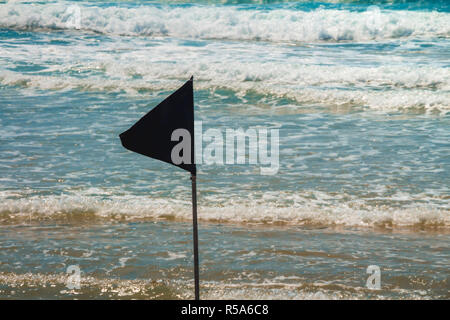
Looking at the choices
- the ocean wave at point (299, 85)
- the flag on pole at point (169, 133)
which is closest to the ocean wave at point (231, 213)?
the flag on pole at point (169, 133)

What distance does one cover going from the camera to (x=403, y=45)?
20.1 meters

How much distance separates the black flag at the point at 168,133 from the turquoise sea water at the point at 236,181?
1826 mm

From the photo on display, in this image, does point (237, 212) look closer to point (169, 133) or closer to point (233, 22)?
point (169, 133)

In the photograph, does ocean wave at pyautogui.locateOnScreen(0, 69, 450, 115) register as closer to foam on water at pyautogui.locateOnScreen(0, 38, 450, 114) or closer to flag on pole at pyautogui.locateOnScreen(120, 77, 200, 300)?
foam on water at pyautogui.locateOnScreen(0, 38, 450, 114)

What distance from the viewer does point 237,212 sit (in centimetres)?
643

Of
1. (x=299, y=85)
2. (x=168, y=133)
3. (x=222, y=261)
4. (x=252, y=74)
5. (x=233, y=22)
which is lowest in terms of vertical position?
(x=222, y=261)

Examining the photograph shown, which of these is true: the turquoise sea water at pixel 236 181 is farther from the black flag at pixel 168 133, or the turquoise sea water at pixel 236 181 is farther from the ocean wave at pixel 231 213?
the black flag at pixel 168 133

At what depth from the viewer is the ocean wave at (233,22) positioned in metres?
22.5

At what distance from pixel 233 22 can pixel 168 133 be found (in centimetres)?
2153

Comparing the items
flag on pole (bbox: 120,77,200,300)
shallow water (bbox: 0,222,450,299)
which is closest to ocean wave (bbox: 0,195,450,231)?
shallow water (bbox: 0,222,450,299)

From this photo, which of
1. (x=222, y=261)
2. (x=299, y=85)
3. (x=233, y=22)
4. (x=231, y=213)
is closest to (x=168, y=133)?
(x=222, y=261)

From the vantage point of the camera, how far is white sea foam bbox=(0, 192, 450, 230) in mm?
6234
